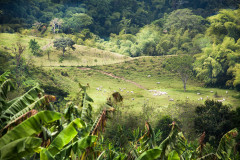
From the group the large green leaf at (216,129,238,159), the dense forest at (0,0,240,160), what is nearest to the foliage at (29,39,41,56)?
the dense forest at (0,0,240,160)

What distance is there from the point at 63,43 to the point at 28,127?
45.4 ft

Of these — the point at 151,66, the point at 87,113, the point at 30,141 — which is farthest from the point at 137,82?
the point at 30,141

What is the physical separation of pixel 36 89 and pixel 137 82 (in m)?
11.7

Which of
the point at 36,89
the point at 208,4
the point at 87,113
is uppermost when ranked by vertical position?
the point at 208,4

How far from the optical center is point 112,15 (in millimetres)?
21766

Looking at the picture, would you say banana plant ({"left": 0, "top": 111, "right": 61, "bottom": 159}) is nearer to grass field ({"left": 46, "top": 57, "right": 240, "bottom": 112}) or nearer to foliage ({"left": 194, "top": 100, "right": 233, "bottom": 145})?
foliage ({"left": 194, "top": 100, "right": 233, "bottom": 145})

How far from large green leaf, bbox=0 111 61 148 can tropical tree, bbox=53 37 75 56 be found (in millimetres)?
13601

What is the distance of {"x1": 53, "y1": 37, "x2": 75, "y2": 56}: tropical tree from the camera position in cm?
1572

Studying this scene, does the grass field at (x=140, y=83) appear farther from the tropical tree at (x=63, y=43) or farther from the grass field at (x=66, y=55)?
the tropical tree at (x=63, y=43)

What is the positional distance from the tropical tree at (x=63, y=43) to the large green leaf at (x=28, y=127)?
13.6 metres

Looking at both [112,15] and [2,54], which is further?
[112,15]

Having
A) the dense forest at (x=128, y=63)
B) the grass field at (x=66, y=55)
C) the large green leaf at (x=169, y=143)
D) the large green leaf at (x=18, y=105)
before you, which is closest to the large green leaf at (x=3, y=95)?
the large green leaf at (x=18, y=105)

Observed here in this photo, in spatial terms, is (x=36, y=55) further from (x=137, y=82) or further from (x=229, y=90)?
(x=229, y=90)

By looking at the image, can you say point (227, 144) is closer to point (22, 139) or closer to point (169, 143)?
point (169, 143)
